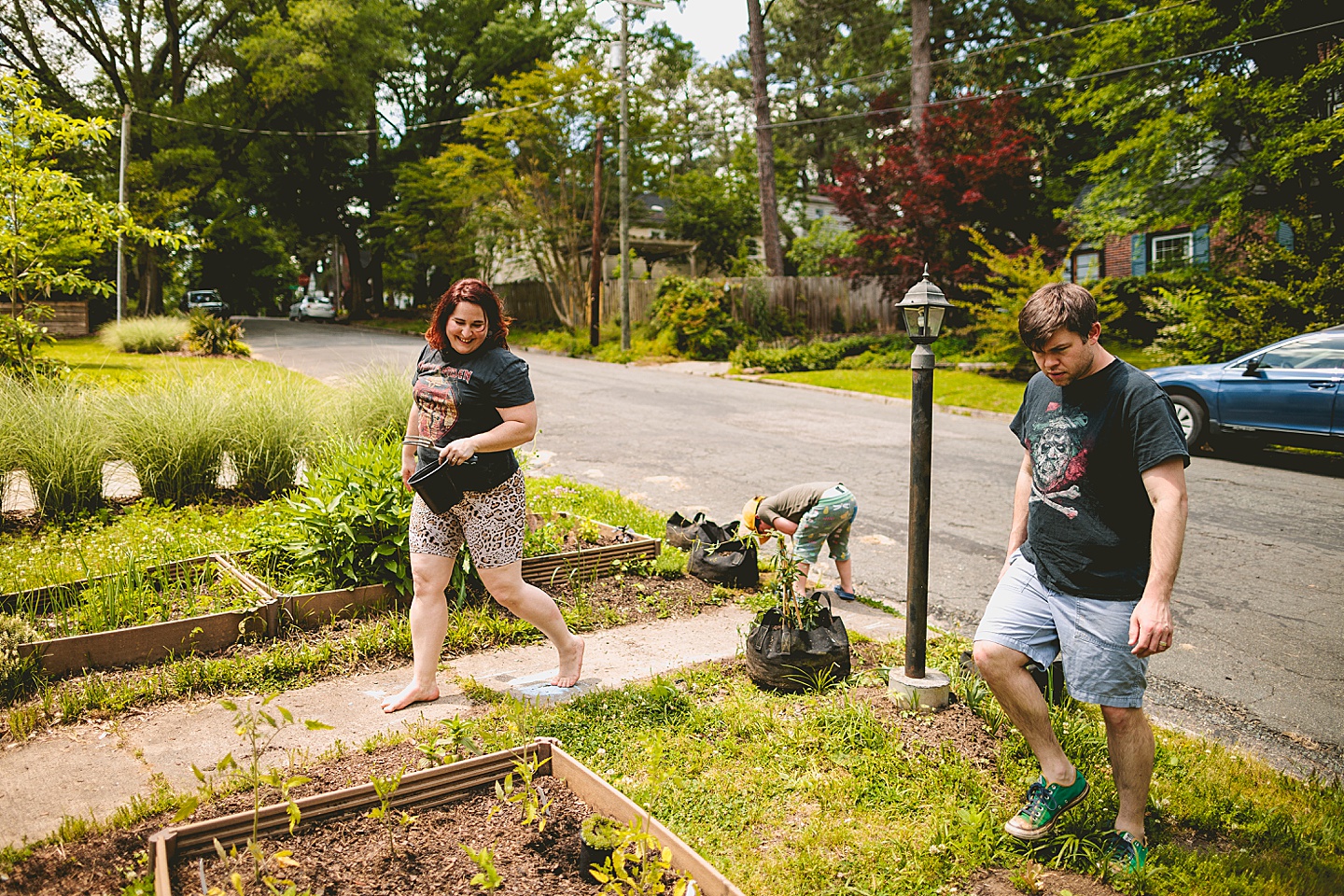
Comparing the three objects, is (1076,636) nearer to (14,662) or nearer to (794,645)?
(794,645)

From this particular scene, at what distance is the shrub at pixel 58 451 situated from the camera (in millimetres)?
6340

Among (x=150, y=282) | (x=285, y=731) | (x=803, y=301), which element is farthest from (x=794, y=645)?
(x=150, y=282)

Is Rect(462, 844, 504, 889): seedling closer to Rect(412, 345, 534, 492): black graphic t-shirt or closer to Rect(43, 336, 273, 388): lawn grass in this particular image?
Rect(412, 345, 534, 492): black graphic t-shirt

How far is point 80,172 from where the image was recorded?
32375 mm

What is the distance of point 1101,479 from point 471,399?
93.6 inches

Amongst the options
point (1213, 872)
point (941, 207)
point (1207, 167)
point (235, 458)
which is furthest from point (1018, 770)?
point (941, 207)

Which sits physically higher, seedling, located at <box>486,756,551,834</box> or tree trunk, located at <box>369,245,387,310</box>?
tree trunk, located at <box>369,245,387,310</box>

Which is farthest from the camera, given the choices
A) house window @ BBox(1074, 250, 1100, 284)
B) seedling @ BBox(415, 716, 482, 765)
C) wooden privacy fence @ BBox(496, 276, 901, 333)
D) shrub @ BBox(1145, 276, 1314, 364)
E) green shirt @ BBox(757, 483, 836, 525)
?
house window @ BBox(1074, 250, 1100, 284)

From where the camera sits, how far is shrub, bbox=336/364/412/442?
6953 millimetres

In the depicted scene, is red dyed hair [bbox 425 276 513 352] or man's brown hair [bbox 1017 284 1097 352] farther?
red dyed hair [bbox 425 276 513 352]

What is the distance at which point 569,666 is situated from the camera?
13.4 feet

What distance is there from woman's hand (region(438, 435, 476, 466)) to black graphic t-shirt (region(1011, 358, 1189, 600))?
211 centimetres

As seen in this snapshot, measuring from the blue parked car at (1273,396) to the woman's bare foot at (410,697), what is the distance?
889 centimetres

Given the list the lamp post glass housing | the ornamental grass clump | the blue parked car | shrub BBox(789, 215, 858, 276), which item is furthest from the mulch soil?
→ shrub BBox(789, 215, 858, 276)
